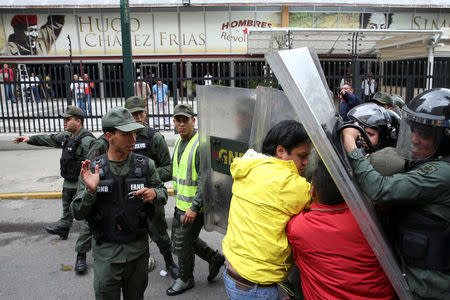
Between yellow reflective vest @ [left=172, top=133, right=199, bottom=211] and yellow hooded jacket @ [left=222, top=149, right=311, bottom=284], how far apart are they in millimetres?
1467

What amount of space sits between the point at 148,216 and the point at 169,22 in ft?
68.5

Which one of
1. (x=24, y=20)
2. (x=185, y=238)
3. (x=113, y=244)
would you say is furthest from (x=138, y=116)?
(x=24, y=20)

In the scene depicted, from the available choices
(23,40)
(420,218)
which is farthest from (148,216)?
(23,40)

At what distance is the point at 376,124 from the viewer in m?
2.38

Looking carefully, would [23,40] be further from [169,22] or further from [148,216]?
[148,216]

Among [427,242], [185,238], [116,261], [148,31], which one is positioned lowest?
[185,238]

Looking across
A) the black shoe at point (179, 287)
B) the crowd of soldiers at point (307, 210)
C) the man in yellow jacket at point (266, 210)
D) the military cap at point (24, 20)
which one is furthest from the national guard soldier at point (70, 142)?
the military cap at point (24, 20)

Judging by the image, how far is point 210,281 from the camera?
3727mm

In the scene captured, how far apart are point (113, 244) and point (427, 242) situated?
188cm

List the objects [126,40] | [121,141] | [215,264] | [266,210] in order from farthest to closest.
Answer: [126,40], [215,264], [121,141], [266,210]

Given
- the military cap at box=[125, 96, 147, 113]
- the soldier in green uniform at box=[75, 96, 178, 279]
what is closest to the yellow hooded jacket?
the soldier in green uniform at box=[75, 96, 178, 279]

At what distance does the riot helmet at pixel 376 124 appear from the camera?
2.37 m

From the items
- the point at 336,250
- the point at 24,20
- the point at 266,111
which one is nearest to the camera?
the point at 336,250

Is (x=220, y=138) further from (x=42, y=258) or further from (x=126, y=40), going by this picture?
(x=126, y=40)
